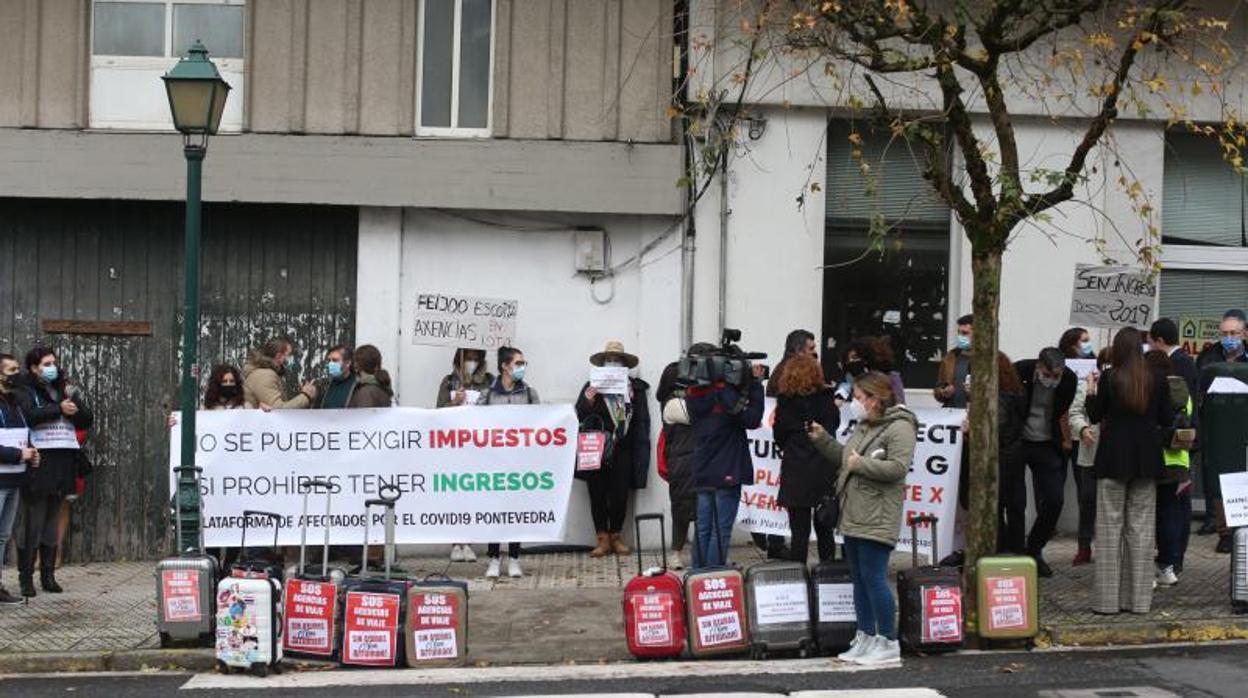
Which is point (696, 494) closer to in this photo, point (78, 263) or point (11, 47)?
point (78, 263)

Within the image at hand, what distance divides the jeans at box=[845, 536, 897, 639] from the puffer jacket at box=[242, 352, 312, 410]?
518 centimetres

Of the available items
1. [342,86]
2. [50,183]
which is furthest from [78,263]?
[342,86]

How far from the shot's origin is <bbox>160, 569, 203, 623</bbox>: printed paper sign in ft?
32.4

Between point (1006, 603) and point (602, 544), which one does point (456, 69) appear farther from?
point (1006, 603)

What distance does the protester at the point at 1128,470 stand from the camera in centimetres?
1019

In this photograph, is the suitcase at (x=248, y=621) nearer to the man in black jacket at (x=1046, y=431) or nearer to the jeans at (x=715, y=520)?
the jeans at (x=715, y=520)

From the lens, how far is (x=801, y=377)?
35.6 feet

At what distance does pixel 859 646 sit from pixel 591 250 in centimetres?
553

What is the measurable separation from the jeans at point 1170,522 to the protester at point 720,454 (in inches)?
122

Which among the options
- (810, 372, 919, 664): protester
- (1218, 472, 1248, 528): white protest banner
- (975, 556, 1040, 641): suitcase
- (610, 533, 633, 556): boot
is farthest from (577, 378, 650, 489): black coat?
(1218, 472, 1248, 528): white protest banner

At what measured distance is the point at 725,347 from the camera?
1073 cm

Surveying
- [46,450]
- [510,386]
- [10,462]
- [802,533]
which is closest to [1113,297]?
[802,533]

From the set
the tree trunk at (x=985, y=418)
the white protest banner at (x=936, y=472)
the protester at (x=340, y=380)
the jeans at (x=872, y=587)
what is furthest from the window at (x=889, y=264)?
the jeans at (x=872, y=587)

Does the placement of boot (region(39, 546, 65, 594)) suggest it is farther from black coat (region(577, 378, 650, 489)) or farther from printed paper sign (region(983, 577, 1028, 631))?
printed paper sign (region(983, 577, 1028, 631))
